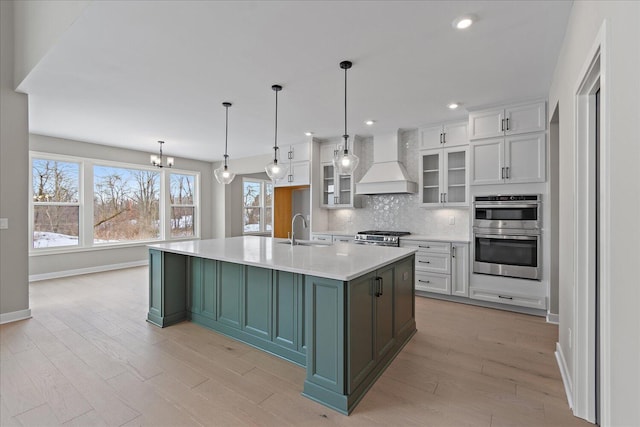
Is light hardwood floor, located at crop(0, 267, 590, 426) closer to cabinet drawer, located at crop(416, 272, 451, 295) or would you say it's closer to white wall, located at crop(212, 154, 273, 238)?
cabinet drawer, located at crop(416, 272, 451, 295)

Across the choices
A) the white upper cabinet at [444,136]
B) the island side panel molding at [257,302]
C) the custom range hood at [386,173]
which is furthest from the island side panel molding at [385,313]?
the white upper cabinet at [444,136]

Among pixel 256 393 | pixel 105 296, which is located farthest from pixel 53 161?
pixel 256 393

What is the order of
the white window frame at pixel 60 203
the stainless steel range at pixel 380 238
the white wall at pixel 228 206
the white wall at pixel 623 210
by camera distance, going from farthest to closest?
the white wall at pixel 228 206
the white window frame at pixel 60 203
the stainless steel range at pixel 380 238
the white wall at pixel 623 210

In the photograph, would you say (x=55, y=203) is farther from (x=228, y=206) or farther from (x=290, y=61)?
(x=290, y=61)

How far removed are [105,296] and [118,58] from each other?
3.43 m

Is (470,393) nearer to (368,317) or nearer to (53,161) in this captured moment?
(368,317)

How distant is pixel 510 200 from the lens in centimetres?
386

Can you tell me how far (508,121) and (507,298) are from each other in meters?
2.24

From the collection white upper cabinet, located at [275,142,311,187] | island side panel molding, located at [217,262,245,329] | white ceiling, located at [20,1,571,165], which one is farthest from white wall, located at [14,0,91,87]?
white upper cabinet, located at [275,142,311,187]

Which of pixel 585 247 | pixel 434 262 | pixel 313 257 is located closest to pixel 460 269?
pixel 434 262

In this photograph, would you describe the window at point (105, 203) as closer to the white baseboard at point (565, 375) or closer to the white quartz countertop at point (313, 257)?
the white quartz countertop at point (313, 257)

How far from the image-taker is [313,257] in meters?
2.67

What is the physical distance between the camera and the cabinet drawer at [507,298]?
3.72 meters

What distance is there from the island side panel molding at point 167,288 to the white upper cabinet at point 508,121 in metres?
4.08
